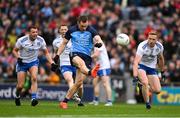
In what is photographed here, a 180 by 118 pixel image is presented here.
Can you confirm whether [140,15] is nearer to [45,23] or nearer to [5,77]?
[45,23]

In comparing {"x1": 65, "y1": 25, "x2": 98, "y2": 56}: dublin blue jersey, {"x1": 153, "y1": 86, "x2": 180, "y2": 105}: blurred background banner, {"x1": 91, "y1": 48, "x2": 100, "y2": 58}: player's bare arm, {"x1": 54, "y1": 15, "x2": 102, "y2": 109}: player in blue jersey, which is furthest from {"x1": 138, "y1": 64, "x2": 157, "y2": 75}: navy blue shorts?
{"x1": 153, "y1": 86, "x2": 180, "y2": 105}: blurred background banner

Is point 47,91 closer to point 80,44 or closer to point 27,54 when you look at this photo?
point 27,54

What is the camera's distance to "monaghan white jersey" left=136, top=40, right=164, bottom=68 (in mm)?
23688

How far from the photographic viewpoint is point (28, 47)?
24.8 metres

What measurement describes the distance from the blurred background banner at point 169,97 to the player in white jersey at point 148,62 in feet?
25.1

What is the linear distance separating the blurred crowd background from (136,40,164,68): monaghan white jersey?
9708 mm

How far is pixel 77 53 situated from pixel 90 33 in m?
0.72

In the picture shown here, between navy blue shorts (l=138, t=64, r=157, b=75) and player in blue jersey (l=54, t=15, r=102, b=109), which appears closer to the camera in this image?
player in blue jersey (l=54, t=15, r=102, b=109)

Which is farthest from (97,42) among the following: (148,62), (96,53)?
(96,53)

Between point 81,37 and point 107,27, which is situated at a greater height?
point 107,27

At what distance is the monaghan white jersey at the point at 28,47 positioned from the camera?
24672 mm

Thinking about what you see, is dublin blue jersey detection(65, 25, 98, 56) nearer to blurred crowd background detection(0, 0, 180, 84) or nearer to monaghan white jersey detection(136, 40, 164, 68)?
monaghan white jersey detection(136, 40, 164, 68)

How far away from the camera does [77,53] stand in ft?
74.0

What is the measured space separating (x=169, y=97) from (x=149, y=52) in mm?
8875
